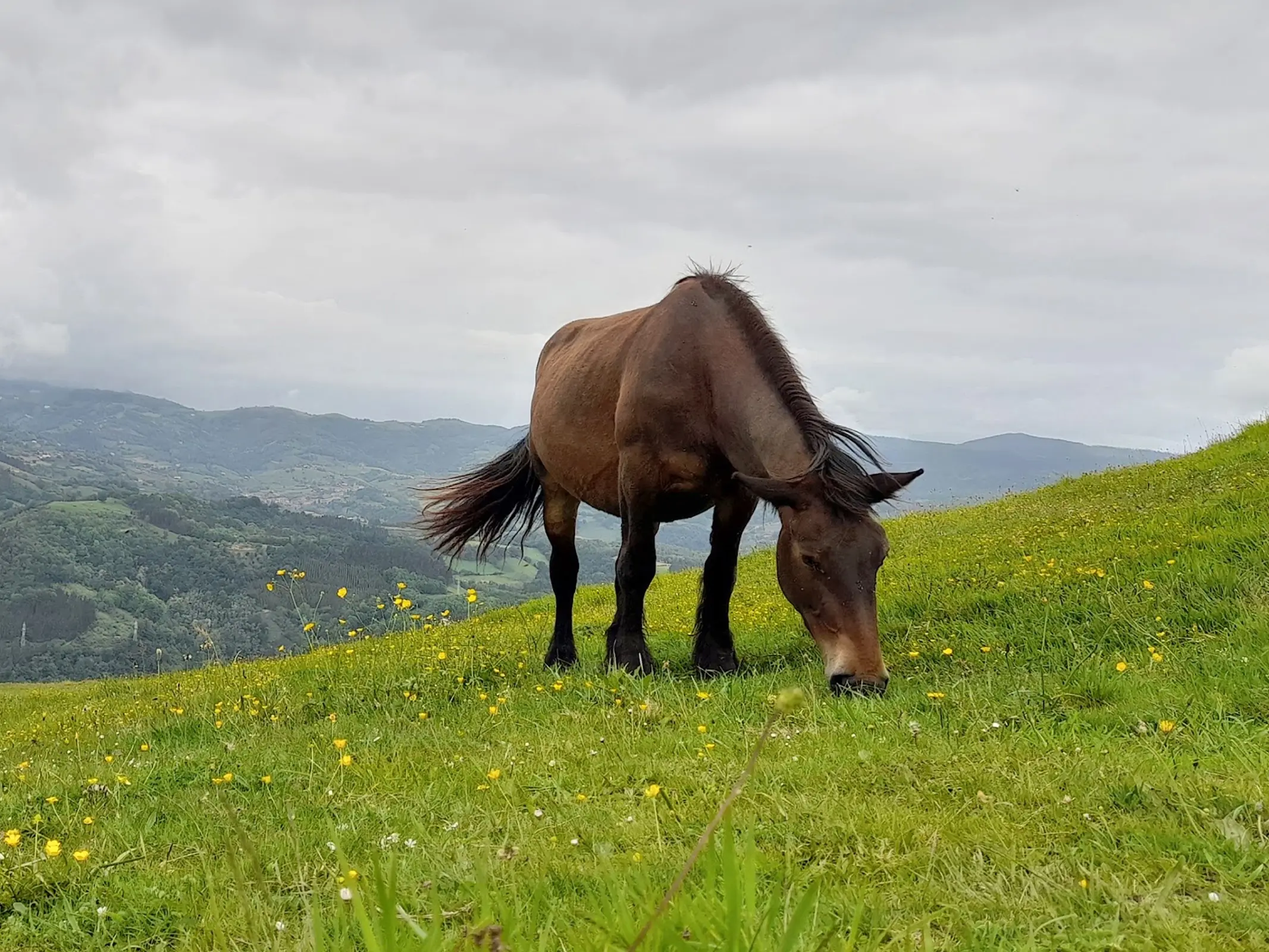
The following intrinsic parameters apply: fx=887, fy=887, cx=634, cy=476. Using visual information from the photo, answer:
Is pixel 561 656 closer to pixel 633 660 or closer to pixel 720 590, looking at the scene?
pixel 633 660

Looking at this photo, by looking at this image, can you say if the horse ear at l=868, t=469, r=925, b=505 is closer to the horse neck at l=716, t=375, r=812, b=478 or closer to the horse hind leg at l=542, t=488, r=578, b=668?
the horse neck at l=716, t=375, r=812, b=478

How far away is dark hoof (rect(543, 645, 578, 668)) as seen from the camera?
10062mm

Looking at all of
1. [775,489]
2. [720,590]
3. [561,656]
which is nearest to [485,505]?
[561,656]

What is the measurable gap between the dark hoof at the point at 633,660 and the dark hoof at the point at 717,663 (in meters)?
0.48

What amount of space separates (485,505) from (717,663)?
4.59 meters

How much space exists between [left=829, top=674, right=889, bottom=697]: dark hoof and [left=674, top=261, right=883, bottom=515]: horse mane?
1.23 metres

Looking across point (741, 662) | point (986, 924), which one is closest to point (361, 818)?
point (986, 924)

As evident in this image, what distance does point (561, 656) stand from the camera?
1023cm

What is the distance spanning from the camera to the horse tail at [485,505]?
38.7 ft

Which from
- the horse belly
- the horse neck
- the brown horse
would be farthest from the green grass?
the horse belly

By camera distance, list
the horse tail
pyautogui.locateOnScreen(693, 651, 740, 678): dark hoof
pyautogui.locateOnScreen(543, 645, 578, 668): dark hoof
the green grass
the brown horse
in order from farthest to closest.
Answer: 1. the horse tail
2. pyautogui.locateOnScreen(543, 645, 578, 668): dark hoof
3. pyautogui.locateOnScreen(693, 651, 740, 678): dark hoof
4. the brown horse
5. the green grass

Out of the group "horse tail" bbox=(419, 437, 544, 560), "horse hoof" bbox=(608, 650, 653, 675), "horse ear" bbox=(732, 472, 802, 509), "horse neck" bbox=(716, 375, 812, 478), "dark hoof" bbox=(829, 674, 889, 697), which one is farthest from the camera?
"horse tail" bbox=(419, 437, 544, 560)

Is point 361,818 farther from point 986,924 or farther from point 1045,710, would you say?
point 1045,710

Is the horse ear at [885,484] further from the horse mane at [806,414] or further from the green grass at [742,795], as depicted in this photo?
the green grass at [742,795]
